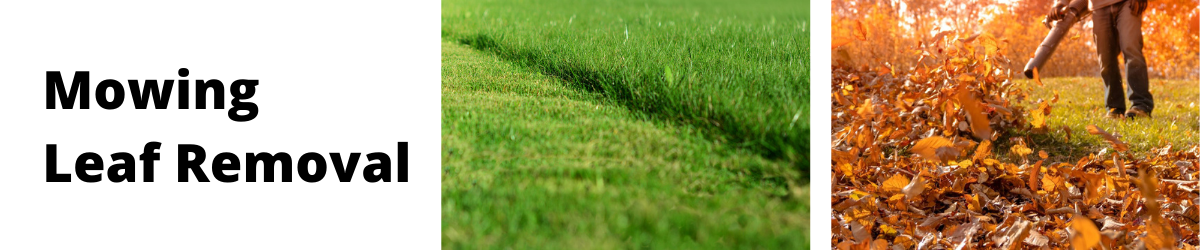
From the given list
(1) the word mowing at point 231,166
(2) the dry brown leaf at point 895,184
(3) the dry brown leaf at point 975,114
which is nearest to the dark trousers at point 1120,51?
(3) the dry brown leaf at point 975,114

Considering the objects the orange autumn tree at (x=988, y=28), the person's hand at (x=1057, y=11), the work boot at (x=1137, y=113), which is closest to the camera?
the person's hand at (x=1057, y=11)

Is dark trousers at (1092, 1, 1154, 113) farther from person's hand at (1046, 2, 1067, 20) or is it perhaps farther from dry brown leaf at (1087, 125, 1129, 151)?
dry brown leaf at (1087, 125, 1129, 151)

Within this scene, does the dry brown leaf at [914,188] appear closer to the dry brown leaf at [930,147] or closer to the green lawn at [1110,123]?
the dry brown leaf at [930,147]

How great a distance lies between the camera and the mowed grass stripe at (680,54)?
1854 millimetres

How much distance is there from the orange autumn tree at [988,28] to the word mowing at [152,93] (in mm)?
4497

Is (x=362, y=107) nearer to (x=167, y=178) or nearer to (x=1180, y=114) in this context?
(x=167, y=178)

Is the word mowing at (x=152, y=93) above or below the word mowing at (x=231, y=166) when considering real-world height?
above

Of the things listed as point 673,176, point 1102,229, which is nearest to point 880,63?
point 1102,229

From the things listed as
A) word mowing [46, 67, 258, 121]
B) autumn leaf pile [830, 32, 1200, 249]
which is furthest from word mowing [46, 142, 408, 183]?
autumn leaf pile [830, 32, 1200, 249]

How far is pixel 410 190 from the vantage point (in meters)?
1.86

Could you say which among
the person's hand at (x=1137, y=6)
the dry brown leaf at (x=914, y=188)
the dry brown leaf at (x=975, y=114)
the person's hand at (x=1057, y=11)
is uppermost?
the person's hand at (x=1137, y=6)

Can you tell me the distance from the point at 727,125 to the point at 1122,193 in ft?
6.97

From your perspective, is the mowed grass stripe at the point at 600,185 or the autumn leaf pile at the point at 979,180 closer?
the mowed grass stripe at the point at 600,185

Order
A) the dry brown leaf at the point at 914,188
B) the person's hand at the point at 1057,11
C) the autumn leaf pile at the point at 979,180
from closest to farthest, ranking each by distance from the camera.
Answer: the autumn leaf pile at the point at 979,180, the dry brown leaf at the point at 914,188, the person's hand at the point at 1057,11
